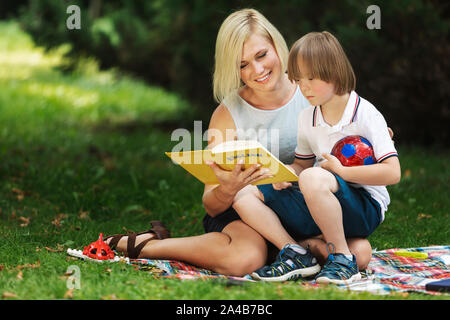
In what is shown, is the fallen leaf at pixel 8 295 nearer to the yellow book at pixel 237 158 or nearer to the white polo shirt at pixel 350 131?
the yellow book at pixel 237 158

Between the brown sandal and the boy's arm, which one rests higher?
the boy's arm

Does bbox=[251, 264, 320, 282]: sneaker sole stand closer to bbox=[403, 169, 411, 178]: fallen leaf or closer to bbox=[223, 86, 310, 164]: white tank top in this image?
bbox=[223, 86, 310, 164]: white tank top

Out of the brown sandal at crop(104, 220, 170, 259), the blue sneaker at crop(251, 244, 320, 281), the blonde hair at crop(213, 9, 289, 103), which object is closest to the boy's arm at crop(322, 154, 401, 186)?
the blue sneaker at crop(251, 244, 320, 281)

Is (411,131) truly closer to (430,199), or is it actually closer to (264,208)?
(430,199)

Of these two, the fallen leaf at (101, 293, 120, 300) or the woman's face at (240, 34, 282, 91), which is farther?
the woman's face at (240, 34, 282, 91)

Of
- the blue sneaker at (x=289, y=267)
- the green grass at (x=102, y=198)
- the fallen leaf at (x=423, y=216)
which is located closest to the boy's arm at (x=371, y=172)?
the blue sneaker at (x=289, y=267)

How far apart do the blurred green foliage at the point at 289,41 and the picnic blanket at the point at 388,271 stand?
239 cm

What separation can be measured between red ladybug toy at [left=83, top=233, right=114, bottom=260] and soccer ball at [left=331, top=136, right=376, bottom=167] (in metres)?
1.24

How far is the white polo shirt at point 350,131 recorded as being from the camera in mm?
2818

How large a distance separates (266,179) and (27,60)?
11.4m

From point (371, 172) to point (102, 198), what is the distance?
2.41m

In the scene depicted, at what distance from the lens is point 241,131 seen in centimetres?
334

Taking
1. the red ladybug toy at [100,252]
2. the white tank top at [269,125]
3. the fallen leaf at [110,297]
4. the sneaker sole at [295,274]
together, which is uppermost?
the white tank top at [269,125]

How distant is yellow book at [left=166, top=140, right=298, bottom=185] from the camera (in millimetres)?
2699
